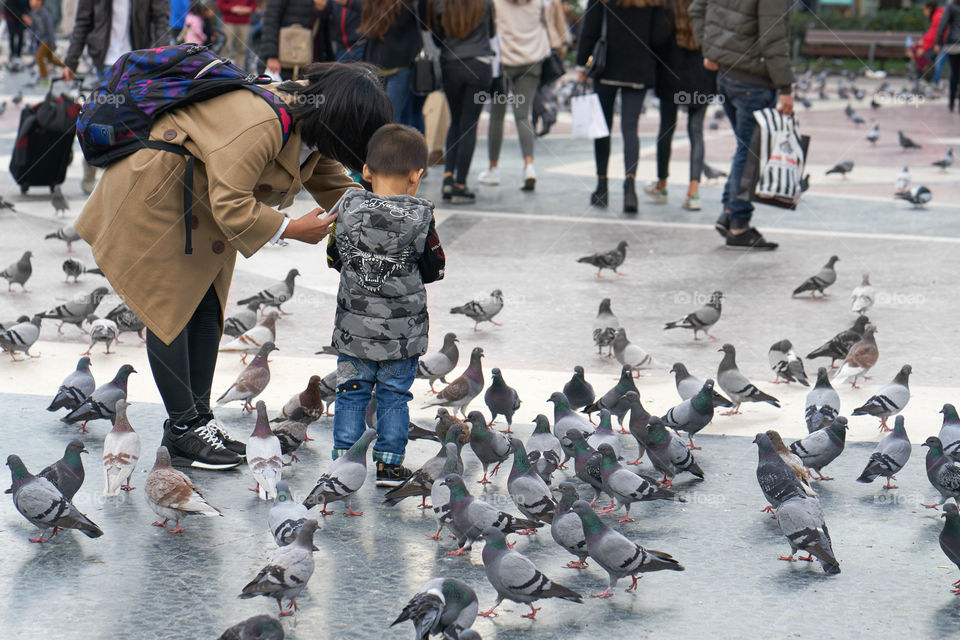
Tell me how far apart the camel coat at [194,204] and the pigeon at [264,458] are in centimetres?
48

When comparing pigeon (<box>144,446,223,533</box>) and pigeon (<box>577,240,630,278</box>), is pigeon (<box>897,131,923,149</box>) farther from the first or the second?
pigeon (<box>144,446,223,533</box>)

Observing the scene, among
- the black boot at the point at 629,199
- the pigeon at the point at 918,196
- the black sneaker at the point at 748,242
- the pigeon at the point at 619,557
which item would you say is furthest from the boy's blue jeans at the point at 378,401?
the pigeon at the point at 918,196

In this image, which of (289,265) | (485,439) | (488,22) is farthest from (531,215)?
(485,439)

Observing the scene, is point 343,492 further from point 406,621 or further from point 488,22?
point 488,22

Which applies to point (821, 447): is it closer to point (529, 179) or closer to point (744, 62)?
point (744, 62)

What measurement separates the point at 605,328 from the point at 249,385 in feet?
7.31

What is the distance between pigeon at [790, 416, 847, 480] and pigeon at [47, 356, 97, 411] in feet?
10.1

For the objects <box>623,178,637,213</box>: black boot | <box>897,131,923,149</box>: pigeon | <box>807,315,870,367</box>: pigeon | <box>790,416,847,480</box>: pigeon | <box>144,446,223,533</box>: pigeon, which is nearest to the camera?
<box>144,446,223,533</box>: pigeon

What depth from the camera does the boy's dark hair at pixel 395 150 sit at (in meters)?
4.22

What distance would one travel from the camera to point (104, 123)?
167 inches

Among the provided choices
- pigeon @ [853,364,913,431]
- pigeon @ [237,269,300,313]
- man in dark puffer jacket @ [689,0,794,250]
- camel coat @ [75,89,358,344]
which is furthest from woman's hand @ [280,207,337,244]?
man in dark puffer jacket @ [689,0,794,250]

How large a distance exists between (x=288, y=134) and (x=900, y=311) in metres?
4.76

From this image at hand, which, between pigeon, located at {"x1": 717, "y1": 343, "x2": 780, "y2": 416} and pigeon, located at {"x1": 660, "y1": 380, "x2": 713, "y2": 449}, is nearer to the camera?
pigeon, located at {"x1": 660, "y1": 380, "x2": 713, "y2": 449}

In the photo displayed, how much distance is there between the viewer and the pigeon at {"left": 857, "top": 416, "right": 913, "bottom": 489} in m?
4.67
